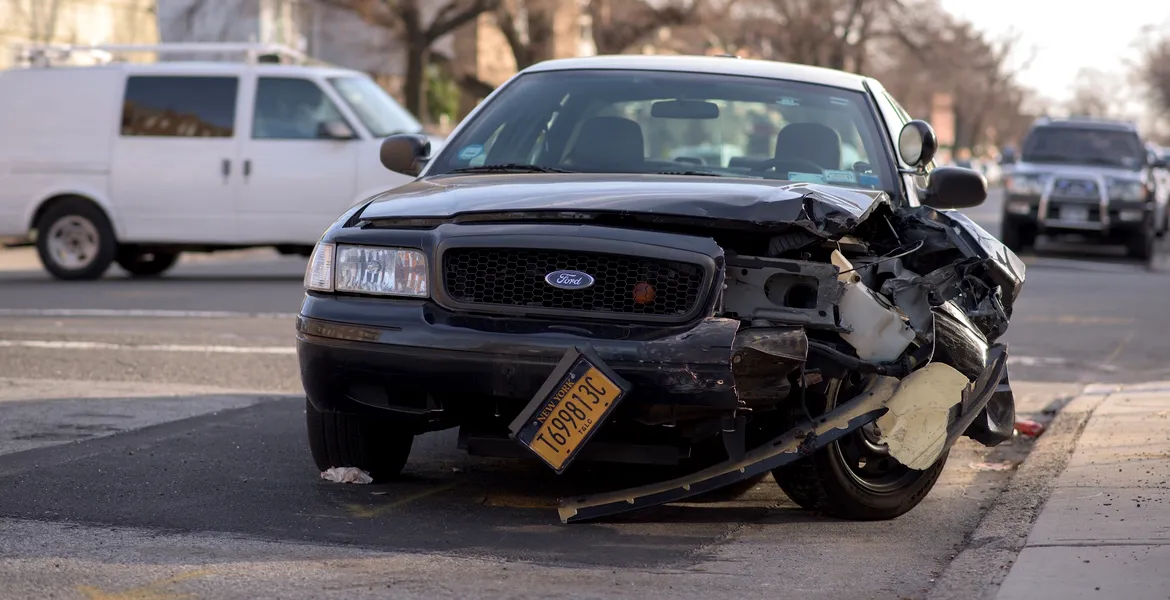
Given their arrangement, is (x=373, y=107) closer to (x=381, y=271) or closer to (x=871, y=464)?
(x=381, y=271)

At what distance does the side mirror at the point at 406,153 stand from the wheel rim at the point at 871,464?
2.40 meters

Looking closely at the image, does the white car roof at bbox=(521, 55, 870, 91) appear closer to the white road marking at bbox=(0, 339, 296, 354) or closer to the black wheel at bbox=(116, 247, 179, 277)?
the white road marking at bbox=(0, 339, 296, 354)

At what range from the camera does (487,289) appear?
5.13 meters

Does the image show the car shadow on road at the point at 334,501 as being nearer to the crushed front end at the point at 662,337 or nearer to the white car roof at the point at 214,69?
the crushed front end at the point at 662,337

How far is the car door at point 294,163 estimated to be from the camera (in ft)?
50.4

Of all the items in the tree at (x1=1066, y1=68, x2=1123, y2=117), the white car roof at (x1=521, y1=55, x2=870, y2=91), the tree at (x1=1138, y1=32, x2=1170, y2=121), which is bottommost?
the tree at (x1=1066, y1=68, x2=1123, y2=117)

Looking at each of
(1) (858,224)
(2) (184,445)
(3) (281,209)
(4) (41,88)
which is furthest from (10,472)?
(4) (41,88)

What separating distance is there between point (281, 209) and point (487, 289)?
1069cm

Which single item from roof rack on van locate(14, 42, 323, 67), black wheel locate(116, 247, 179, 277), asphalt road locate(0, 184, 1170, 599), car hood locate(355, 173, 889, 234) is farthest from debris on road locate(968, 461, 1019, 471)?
black wheel locate(116, 247, 179, 277)

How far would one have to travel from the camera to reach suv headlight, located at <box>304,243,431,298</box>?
205 inches

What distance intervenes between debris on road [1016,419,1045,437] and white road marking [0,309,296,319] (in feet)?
19.7

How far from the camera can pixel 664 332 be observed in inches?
194

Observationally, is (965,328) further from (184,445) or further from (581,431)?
(184,445)

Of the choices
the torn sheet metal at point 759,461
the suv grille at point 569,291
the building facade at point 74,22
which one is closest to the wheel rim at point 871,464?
the torn sheet metal at point 759,461
